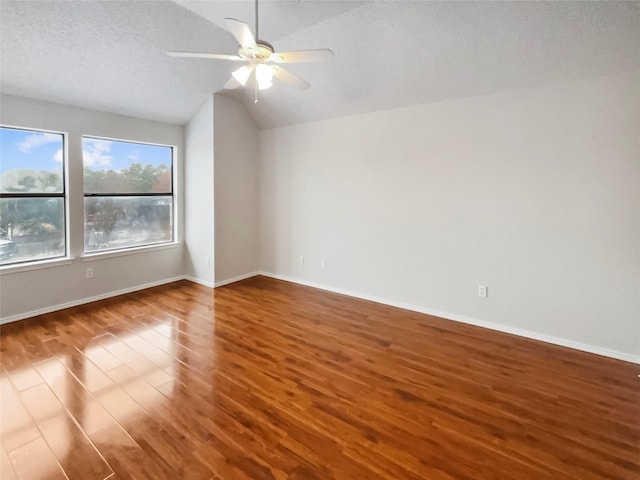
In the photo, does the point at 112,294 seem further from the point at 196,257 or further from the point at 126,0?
the point at 126,0

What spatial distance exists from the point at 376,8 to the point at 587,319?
10.7ft

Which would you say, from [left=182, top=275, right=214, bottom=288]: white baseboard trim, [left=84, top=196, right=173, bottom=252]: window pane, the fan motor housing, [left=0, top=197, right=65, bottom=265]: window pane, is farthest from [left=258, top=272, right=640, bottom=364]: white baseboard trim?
[left=0, top=197, right=65, bottom=265]: window pane

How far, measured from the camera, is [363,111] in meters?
4.11

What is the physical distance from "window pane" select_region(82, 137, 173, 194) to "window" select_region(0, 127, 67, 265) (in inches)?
12.4

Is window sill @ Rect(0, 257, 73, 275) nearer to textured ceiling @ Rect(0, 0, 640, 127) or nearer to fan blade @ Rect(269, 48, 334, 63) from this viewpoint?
textured ceiling @ Rect(0, 0, 640, 127)

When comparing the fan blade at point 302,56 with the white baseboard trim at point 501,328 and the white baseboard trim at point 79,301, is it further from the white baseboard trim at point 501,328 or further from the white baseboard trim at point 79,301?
the white baseboard trim at point 79,301

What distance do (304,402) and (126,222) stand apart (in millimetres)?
3730

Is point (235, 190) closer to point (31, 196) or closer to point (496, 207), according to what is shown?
point (31, 196)

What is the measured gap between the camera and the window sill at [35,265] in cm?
344

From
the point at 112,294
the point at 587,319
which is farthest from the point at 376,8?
the point at 112,294

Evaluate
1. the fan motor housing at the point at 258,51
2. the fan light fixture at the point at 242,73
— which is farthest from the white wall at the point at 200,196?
the fan motor housing at the point at 258,51

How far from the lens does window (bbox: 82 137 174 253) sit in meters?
4.15

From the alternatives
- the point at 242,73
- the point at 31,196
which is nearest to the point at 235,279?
the point at 31,196

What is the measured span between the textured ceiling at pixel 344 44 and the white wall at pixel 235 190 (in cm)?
88
